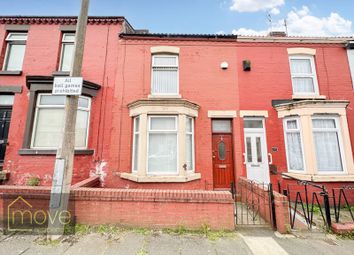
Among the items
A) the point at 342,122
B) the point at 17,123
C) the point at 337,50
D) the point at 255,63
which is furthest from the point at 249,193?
the point at 17,123

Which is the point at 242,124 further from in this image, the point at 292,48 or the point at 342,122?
the point at 292,48

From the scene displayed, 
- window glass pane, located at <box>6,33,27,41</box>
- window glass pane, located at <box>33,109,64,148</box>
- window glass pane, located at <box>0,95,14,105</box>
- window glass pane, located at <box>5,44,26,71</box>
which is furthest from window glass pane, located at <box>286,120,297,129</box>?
window glass pane, located at <box>6,33,27,41</box>

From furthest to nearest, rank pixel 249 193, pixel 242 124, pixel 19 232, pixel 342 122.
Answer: pixel 242 124 → pixel 342 122 → pixel 249 193 → pixel 19 232

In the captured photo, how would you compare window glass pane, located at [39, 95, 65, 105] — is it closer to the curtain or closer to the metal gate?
the curtain

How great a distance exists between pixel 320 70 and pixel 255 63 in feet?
9.13

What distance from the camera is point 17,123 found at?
7.64 meters

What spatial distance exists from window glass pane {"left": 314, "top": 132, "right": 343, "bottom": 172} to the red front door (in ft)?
10.6

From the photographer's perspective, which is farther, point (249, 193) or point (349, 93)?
point (349, 93)

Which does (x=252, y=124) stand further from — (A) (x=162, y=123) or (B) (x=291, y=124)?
(A) (x=162, y=123)

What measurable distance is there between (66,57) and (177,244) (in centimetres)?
869

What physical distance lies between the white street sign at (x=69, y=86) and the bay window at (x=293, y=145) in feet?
24.7

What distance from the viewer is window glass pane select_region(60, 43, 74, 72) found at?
8359 mm

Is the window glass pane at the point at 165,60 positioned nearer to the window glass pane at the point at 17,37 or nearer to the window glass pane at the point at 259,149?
the window glass pane at the point at 259,149

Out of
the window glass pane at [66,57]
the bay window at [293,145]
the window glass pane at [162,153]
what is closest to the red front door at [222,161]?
the window glass pane at [162,153]
